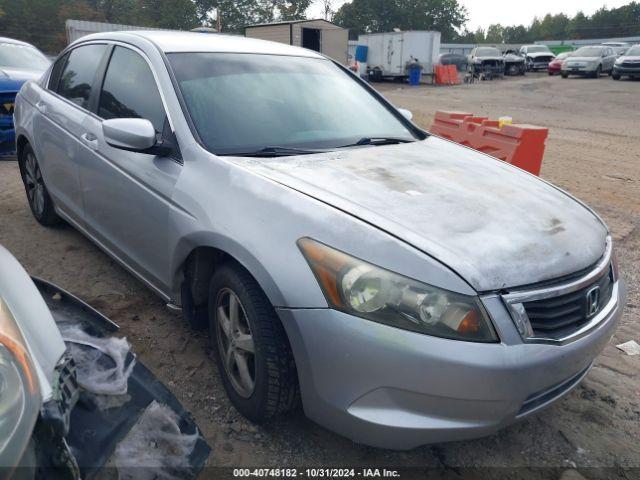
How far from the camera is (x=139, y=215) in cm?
283

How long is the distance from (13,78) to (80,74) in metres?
4.45

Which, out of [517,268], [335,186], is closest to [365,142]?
[335,186]

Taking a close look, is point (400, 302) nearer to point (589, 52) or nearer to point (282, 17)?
point (589, 52)

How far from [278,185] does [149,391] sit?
1020 mm

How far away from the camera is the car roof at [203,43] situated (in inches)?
122

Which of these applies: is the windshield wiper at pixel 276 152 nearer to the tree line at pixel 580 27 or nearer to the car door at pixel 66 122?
the car door at pixel 66 122

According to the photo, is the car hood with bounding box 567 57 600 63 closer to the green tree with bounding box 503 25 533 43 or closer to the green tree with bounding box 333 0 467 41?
the green tree with bounding box 333 0 467 41

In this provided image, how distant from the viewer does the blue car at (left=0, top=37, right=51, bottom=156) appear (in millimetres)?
7230

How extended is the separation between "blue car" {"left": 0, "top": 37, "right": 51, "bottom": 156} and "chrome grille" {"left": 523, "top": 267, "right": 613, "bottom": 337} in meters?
7.49

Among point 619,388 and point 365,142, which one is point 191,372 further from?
point 619,388

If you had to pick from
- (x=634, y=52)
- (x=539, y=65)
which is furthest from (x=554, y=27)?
(x=634, y=52)

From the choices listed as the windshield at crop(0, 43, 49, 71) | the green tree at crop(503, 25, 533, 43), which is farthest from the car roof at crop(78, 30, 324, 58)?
the green tree at crop(503, 25, 533, 43)

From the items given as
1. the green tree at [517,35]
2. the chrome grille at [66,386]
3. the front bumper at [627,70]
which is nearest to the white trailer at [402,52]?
→ the front bumper at [627,70]

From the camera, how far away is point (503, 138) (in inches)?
228
